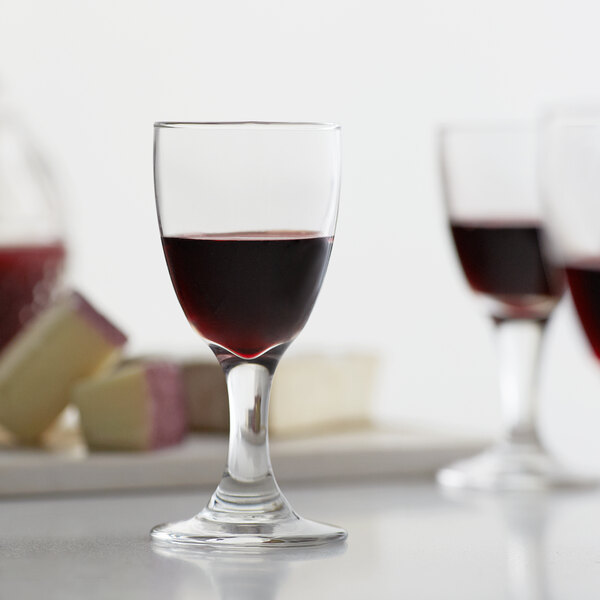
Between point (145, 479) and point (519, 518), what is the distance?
1.09ft

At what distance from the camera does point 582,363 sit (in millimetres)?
2887

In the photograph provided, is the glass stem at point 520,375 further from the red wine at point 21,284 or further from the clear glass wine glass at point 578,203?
the red wine at point 21,284

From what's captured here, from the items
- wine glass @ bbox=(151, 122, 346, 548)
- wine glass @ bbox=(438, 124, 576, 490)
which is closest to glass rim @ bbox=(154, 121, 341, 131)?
wine glass @ bbox=(151, 122, 346, 548)

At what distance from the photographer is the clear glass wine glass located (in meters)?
0.80

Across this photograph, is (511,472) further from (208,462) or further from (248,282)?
(248,282)

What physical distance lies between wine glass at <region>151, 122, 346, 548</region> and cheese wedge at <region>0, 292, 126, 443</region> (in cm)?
37

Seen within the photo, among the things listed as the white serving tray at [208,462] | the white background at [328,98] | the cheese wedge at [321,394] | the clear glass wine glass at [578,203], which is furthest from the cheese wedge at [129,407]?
the white background at [328,98]

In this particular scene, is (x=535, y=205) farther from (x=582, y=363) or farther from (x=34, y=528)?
(x=582, y=363)

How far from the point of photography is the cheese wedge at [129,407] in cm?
119

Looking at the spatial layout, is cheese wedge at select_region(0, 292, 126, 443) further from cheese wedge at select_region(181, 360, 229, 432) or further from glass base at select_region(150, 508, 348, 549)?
glass base at select_region(150, 508, 348, 549)

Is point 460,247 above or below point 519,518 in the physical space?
above

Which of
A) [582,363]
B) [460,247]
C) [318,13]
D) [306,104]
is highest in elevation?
[318,13]

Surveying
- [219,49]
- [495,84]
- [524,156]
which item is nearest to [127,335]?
[524,156]

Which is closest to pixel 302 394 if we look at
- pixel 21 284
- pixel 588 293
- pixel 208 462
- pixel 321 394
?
pixel 321 394
